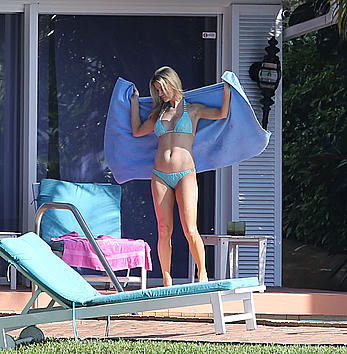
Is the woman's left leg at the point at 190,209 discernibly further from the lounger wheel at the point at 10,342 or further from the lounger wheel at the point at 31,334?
the lounger wheel at the point at 10,342

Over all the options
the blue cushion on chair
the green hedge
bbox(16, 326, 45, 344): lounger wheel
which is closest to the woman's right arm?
the blue cushion on chair

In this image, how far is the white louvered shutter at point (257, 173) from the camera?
332 inches

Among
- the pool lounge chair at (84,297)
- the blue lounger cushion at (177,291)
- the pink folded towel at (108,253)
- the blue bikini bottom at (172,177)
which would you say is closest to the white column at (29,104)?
the pink folded towel at (108,253)

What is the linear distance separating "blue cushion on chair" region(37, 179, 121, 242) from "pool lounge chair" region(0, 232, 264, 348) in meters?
2.41

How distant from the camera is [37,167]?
859cm

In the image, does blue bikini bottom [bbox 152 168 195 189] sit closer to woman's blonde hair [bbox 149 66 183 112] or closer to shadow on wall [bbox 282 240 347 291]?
woman's blonde hair [bbox 149 66 183 112]

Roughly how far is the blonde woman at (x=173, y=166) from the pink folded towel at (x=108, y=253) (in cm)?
40

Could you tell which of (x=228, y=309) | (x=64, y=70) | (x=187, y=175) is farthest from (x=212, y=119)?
(x=64, y=70)

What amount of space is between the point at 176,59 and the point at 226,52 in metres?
0.50

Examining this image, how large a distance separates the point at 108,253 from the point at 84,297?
1897 mm

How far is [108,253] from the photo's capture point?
7059 mm

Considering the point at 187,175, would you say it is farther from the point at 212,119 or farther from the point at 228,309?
the point at 228,309

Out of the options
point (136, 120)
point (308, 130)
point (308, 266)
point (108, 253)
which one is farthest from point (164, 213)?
point (308, 266)

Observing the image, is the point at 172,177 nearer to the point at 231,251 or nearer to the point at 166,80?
the point at 166,80
